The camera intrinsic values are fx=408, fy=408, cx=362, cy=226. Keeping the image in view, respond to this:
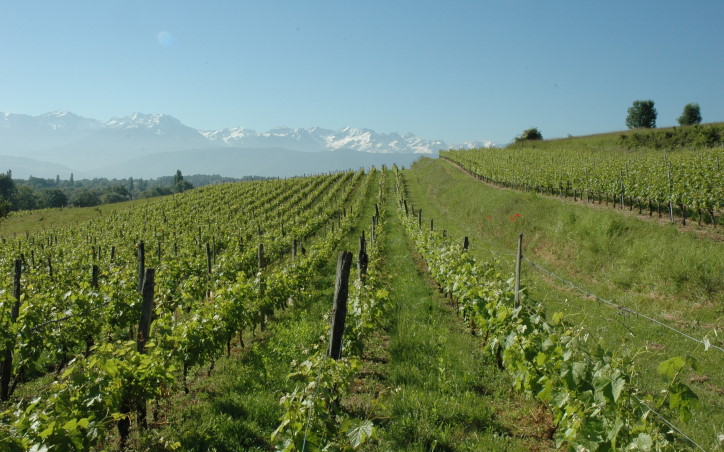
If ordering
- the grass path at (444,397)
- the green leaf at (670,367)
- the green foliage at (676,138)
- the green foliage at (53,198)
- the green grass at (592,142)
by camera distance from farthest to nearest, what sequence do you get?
the green foliage at (53,198), the green grass at (592,142), the green foliage at (676,138), the grass path at (444,397), the green leaf at (670,367)

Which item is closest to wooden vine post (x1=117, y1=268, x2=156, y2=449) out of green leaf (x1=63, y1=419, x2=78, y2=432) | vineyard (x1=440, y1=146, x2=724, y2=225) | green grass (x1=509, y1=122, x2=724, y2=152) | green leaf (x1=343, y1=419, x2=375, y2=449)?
green leaf (x1=63, y1=419, x2=78, y2=432)

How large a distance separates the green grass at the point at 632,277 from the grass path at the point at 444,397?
1.41m

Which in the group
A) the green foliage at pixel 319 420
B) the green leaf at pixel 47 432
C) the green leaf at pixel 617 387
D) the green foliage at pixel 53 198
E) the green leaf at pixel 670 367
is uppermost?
the green foliage at pixel 53 198

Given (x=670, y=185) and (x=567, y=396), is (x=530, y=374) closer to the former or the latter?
(x=567, y=396)

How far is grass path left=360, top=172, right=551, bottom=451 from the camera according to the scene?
4609mm

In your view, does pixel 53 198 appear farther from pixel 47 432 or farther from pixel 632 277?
pixel 47 432

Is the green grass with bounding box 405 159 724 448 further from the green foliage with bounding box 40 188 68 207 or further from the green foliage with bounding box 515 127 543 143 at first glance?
the green foliage with bounding box 40 188 68 207

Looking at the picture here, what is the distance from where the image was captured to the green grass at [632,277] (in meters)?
6.72

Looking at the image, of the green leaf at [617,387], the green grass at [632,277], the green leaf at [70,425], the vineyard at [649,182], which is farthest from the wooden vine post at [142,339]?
the vineyard at [649,182]

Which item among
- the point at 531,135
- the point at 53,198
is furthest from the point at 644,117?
the point at 53,198

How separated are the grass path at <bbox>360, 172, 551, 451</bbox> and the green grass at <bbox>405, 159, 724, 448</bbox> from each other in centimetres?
141

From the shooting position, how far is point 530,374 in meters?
4.70

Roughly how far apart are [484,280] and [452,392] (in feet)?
6.91

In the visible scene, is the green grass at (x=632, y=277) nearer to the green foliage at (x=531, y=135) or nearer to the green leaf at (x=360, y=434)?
the green leaf at (x=360, y=434)
